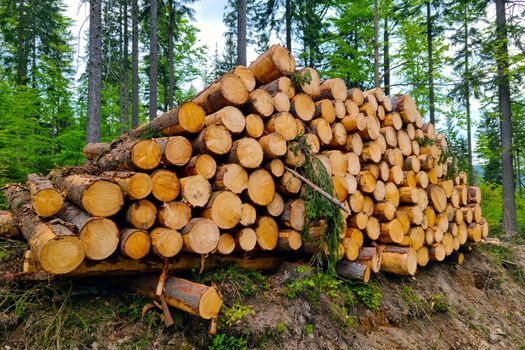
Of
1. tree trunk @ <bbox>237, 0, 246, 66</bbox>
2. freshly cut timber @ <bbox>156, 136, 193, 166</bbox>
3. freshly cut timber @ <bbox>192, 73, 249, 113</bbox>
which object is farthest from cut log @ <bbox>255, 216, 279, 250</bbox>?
tree trunk @ <bbox>237, 0, 246, 66</bbox>

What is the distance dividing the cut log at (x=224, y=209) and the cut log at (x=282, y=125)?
3.29 feet

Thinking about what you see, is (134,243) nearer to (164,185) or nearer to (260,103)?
(164,185)

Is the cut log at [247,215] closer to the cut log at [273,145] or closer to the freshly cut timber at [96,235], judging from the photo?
the cut log at [273,145]

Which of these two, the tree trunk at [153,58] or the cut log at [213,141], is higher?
the tree trunk at [153,58]

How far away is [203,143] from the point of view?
3531 mm

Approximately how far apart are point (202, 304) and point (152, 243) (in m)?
0.70

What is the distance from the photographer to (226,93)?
3820mm

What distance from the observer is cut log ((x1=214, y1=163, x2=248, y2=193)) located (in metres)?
3.51

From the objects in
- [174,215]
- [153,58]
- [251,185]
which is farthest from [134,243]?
[153,58]

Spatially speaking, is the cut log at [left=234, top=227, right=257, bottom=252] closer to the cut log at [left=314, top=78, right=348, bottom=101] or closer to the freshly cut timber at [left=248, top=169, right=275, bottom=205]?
the freshly cut timber at [left=248, top=169, right=275, bottom=205]

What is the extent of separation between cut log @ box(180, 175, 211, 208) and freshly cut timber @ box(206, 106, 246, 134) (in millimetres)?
654

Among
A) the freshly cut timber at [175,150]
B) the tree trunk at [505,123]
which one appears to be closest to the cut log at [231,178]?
the freshly cut timber at [175,150]

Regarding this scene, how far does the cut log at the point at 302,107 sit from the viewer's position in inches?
171

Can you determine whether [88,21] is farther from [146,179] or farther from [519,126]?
[519,126]
